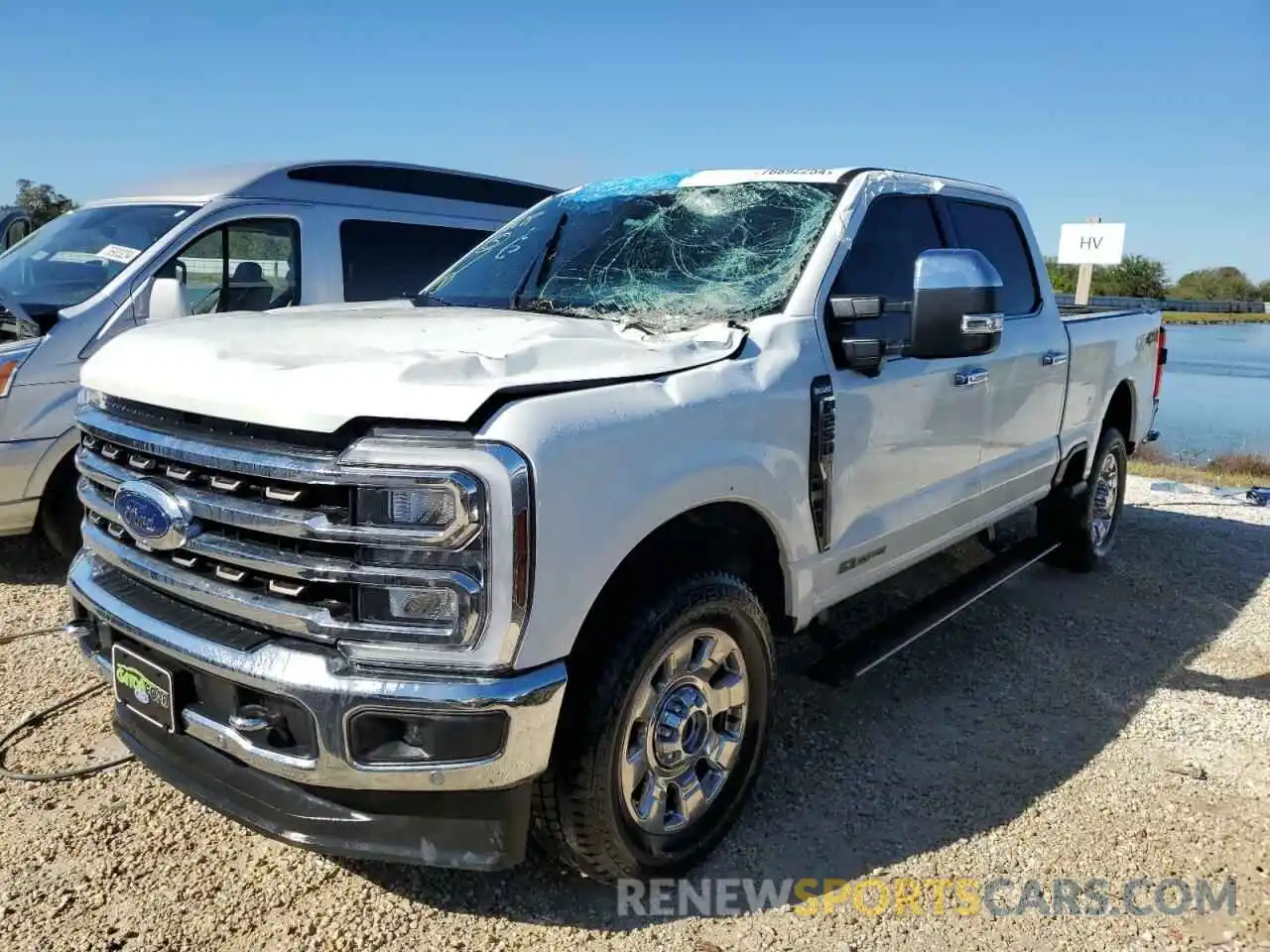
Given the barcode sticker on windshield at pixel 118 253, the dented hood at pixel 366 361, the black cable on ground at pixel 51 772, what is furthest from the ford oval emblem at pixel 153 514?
the barcode sticker on windshield at pixel 118 253

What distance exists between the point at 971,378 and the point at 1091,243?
30.0 ft

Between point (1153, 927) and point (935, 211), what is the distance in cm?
275

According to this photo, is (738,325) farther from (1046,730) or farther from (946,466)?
(1046,730)

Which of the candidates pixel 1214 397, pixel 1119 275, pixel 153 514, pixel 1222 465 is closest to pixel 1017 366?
pixel 153 514

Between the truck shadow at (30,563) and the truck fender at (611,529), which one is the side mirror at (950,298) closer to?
the truck fender at (611,529)

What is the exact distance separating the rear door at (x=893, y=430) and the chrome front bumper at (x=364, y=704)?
1.36m

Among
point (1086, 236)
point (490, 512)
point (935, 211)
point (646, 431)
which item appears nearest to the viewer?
point (490, 512)

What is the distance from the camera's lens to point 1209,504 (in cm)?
823

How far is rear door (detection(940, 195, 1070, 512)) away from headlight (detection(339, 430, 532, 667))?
104 inches

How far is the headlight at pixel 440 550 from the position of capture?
2.06 m

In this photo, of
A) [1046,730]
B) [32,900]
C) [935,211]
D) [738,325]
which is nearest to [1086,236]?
[935,211]

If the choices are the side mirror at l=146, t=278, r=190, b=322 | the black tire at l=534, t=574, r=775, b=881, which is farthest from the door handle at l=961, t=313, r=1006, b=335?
the side mirror at l=146, t=278, r=190, b=322

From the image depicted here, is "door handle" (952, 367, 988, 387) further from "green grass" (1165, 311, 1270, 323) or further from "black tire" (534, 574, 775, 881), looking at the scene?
"green grass" (1165, 311, 1270, 323)

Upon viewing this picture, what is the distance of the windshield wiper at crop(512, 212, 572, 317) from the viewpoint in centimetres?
357
